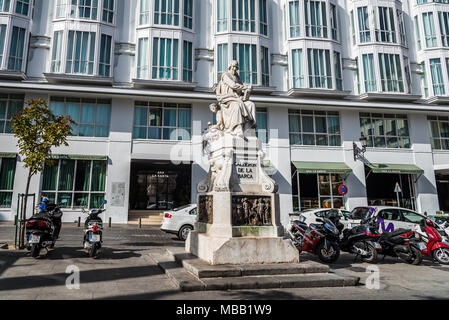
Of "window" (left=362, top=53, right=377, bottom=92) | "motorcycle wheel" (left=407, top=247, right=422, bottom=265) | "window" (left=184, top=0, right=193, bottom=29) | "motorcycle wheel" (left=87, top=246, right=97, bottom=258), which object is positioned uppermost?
"window" (left=184, top=0, right=193, bottom=29)

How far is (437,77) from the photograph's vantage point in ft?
74.4

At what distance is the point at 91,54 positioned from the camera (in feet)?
63.7

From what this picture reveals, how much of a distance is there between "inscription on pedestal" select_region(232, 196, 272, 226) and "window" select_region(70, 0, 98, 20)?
19.3 m

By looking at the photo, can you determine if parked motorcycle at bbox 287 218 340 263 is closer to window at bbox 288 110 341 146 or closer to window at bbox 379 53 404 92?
window at bbox 288 110 341 146

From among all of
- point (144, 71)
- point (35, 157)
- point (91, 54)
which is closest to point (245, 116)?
point (35, 157)

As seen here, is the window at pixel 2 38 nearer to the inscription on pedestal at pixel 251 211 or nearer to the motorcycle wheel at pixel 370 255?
the inscription on pedestal at pixel 251 211

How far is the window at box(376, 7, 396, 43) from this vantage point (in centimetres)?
2248

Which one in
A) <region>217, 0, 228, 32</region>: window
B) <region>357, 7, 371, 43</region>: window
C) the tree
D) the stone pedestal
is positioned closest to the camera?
the stone pedestal

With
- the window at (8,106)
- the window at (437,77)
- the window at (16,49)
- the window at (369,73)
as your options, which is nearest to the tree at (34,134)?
the window at (8,106)

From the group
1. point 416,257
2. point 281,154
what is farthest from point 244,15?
point 416,257

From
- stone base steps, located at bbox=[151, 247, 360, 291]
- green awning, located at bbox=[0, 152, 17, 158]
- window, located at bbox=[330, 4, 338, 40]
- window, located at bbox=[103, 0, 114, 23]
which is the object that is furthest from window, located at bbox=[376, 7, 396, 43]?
green awning, located at bbox=[0, 152, 17, 158]

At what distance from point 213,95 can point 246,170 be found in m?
13.6

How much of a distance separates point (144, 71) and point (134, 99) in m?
1.99

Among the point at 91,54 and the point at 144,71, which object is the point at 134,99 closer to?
the point at 144,71
